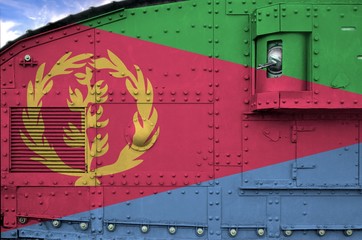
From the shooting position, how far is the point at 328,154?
283cm

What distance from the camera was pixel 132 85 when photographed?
2873mm

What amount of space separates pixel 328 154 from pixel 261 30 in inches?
46.6

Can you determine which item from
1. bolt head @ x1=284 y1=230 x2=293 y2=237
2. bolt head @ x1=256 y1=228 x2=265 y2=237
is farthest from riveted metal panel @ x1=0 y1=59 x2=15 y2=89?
bolt head @ x1=284 y1=230 x2=293 y2=237

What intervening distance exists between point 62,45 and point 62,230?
161 cm

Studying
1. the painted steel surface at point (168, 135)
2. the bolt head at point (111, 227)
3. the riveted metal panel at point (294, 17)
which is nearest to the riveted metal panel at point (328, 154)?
the painted steel surface at point (168, 135)

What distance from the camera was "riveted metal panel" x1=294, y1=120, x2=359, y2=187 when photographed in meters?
2.82

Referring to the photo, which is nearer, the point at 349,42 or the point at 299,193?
the point at 349,42

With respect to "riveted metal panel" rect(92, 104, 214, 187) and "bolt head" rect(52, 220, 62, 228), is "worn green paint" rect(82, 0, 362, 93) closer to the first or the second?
"riveted metal panel" rect(92, 104, 214, 187)

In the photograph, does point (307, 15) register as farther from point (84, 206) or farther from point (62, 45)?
point (84, 206)

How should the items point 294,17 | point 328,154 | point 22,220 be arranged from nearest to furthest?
A: point 294,17
point 328,154
point 22,220

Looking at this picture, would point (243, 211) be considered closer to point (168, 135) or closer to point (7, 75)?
point (168, 135)

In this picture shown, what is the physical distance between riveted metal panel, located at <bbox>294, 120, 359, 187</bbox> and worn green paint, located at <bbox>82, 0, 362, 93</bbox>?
39cm

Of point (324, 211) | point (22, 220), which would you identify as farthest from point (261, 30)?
point (22, 220)

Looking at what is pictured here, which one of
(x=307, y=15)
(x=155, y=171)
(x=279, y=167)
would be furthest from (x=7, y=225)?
(x=307, y=15)
